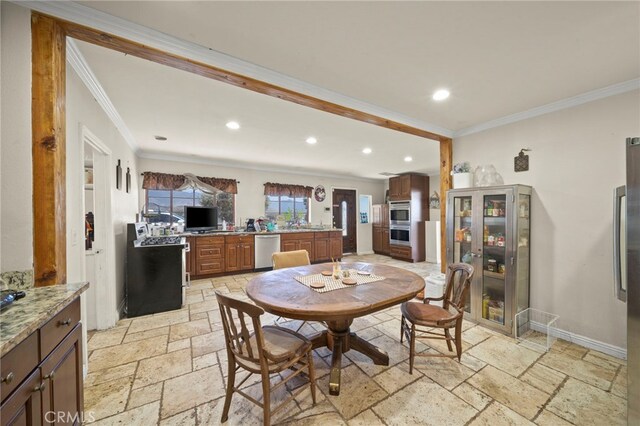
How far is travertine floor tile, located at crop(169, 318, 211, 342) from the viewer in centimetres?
262

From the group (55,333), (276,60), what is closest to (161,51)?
(276,60)

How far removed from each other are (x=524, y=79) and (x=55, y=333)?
362 centimetres

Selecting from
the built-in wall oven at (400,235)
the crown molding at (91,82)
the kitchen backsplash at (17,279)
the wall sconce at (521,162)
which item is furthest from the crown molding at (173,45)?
the built-in wall oven at (400,235)

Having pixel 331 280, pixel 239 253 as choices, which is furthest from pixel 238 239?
pixel 331 280

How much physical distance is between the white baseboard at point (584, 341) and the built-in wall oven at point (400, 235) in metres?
3.84

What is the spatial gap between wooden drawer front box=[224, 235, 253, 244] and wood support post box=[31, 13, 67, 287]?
3686 millimetres

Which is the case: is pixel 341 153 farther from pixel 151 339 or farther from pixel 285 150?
pixel 151 339

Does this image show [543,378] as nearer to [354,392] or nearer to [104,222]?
[354,392]

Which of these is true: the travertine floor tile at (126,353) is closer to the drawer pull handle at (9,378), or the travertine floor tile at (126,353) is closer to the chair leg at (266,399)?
the chair leg at (266,399)

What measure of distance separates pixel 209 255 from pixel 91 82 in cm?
343

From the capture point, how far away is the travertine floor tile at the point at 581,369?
1925mm

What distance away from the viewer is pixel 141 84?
2.29 meters

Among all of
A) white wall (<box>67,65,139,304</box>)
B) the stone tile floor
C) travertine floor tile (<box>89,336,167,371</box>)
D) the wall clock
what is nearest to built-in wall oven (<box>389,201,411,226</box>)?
the wall clock

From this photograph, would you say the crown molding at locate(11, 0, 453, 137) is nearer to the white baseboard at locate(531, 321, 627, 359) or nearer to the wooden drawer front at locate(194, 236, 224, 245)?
the white baseboard at locate(531, 321, 627, 359)
